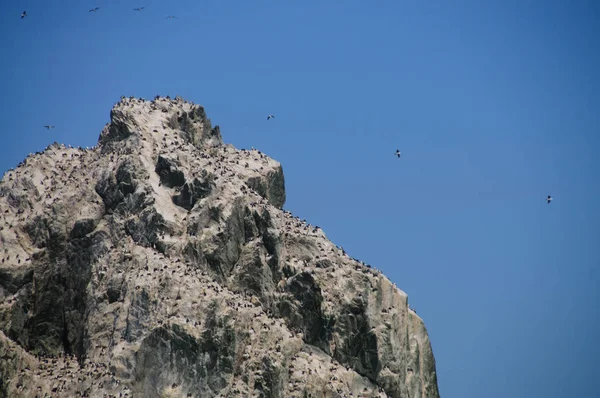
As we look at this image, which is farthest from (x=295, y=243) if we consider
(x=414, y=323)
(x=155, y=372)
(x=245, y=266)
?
(x=155, y=372)

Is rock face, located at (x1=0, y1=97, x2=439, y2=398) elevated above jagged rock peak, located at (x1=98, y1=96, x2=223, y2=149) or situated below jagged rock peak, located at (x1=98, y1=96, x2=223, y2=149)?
below

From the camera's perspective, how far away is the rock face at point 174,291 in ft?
490

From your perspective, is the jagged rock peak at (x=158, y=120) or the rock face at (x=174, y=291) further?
the jagged rock peak at (x=158, y=120)

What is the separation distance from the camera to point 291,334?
162 metres

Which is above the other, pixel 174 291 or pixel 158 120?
pixel 158 120

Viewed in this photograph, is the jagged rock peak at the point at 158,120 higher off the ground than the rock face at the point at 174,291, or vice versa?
the jagged rock peak at the point at 158,120

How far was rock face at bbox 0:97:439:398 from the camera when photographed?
150 metres

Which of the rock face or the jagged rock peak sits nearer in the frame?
the rock face

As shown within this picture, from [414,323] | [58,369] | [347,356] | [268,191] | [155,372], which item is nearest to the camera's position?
[155,372]

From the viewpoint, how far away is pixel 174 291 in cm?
15350

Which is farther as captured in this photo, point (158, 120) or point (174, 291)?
point (158, 120)

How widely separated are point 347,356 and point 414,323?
54.0ft

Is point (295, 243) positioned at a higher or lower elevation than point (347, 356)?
higher

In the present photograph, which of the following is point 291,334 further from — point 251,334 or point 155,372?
point 155,372
